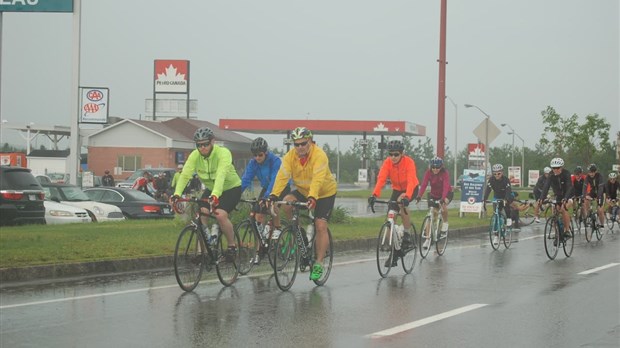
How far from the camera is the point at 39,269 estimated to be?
11.9 m

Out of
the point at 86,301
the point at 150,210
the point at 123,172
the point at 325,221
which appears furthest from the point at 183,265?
the point at 123,172

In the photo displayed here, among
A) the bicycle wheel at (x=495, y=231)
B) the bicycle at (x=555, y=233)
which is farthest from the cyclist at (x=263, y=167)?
the bicycle wheel at (x=495, y=231)

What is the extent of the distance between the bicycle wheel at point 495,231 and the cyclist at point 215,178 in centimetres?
817

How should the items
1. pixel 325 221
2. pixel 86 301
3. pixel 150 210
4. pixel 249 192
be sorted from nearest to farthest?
1. pixel 86 301
2. pixel 325 221
3. pixel 249 192
4. pixel 150 210

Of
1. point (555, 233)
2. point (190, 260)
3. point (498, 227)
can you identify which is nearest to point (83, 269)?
point (190, 260)

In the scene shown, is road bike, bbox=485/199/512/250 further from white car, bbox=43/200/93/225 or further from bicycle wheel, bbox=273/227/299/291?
white car, bbox=43/200/93/225

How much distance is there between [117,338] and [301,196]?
4.30 meters

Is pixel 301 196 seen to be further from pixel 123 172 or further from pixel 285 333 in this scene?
pixel 123 172

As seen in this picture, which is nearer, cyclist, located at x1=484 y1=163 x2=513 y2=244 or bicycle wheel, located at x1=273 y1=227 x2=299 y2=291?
bicycle wheel, located at x1=273 y1=227 x2=299 y2=291

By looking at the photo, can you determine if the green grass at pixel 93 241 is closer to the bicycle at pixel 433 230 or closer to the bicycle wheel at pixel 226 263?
the bicycle at pixel 433 230

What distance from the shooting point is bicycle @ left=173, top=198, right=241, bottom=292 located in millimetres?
10297

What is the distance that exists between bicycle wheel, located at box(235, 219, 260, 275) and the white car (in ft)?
37.7

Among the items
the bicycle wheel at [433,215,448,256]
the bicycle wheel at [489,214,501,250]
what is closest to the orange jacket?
the bicycle wheel at [433,215,448,256]

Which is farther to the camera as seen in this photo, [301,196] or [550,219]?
[550,219]
